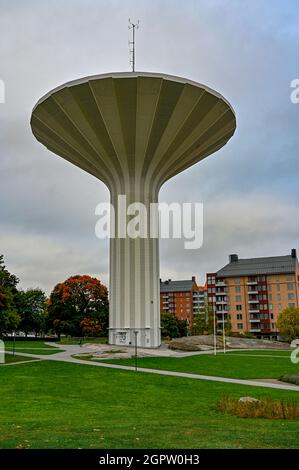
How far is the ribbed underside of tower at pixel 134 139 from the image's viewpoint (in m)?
32.7

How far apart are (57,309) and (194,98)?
37.2 m

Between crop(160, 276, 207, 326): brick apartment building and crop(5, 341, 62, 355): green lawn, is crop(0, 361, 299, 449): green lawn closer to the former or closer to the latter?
crop(5, 341, 62, 355): green lawn

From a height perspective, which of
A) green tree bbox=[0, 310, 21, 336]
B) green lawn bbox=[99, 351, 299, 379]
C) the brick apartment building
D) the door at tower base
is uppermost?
the brick apartment building

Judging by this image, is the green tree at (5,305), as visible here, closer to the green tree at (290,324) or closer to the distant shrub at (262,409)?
the distant shrub at (262,409)

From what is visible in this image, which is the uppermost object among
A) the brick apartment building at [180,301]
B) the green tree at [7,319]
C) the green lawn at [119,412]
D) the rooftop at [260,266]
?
the rooftop at [260,266]

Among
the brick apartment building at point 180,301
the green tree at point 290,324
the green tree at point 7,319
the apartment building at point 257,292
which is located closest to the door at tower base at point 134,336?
the green tree at point 7,319

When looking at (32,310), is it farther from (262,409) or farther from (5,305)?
(262,409)

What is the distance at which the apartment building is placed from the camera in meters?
90.4

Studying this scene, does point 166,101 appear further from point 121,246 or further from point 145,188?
point 121,246

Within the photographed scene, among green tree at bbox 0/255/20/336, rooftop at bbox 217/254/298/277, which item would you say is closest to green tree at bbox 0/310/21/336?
green tree at bbox 0/255/20/336

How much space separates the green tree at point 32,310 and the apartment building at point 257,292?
3327 cm

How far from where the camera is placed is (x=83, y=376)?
941 inches

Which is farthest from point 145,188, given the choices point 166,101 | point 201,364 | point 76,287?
point 76,287

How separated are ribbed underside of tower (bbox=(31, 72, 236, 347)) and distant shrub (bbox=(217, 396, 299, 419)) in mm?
17115
